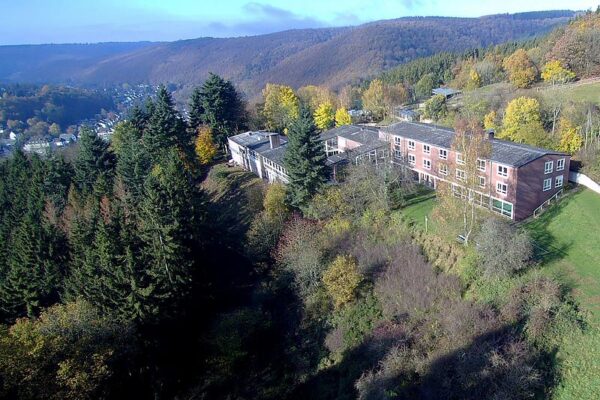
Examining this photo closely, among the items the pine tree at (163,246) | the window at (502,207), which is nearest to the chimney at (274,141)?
the pine tree at (163,246)

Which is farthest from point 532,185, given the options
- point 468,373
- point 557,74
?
point 557,74

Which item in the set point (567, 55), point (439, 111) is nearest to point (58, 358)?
point (439, 111)

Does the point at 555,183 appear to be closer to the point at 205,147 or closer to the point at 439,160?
the point at 439,160

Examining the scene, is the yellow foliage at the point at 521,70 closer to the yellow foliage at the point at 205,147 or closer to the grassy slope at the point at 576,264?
the grassy slope at the point at 576,264

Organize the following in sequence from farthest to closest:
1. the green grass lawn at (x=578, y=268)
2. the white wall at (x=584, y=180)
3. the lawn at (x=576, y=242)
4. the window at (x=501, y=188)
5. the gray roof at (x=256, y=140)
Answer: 1. the gray roof at (x=256, y=140)
2. the white wall at (x=584, y=180)
3. the window at (x=501, y=188)
4. the lawn at (x=576, y=242)
5. the green grass lawn at (x=578, y=268)

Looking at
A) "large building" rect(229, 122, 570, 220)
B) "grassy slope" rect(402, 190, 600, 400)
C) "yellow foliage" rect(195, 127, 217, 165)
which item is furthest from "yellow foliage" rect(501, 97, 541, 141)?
"yellow foliage" rect(195, 127, 217, 165)

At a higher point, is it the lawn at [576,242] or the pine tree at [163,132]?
the pine tree at [163,132]
